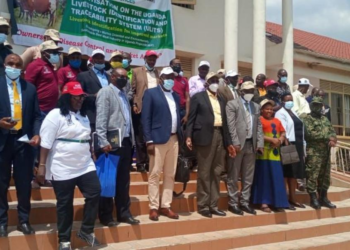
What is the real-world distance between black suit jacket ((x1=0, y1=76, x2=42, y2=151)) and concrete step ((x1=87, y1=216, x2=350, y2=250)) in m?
1.53

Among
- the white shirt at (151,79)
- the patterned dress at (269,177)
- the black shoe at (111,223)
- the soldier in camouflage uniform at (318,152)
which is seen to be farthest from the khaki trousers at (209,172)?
the soldier in camouflage uniform at (318,152)

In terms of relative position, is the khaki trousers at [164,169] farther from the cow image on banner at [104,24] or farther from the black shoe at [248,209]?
the cow image on banner at [104,24]

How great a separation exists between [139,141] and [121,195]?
1.45m

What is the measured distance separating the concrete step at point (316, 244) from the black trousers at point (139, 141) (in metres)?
2.05

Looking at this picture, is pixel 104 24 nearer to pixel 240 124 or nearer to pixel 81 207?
pixel 240 124

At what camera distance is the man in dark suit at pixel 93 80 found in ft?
17.2

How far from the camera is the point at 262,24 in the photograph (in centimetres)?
1116

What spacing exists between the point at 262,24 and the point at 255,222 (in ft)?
21.4

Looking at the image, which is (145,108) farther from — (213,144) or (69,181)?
(69,181)

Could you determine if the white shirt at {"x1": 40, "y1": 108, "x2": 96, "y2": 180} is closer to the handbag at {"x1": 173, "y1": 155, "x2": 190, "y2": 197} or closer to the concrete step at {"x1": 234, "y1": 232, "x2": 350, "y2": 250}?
the handbag at {"x1": 173, "y1": 155, "x2": 190, "y2": 197}

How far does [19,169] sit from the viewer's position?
431cm

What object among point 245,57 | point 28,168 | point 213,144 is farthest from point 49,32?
point 245,57

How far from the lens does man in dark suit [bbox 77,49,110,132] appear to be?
206 inches

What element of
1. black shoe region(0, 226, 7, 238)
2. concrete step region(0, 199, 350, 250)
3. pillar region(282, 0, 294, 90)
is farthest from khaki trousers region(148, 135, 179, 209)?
pillar region(282, 0, 294, 90)
